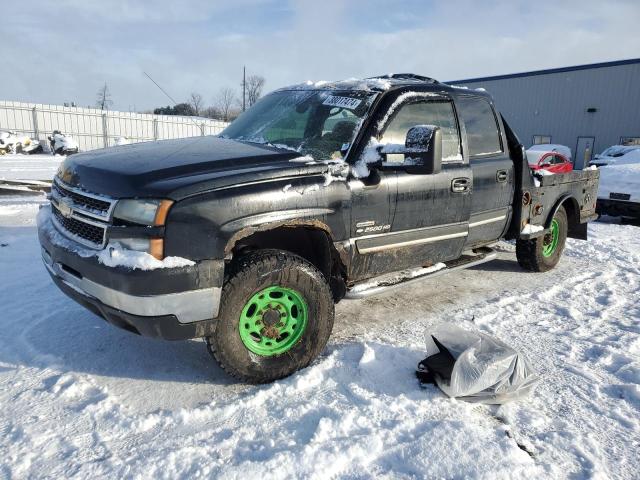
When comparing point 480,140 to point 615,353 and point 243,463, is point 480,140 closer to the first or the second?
point 615,353

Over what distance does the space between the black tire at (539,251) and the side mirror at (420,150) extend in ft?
8.86

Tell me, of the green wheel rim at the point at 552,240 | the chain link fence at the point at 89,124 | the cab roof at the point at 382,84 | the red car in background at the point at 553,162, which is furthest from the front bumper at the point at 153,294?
the chain link fence at the point at 89,124

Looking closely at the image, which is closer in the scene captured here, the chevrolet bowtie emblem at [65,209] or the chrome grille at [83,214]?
the chrome grille at [83,214]

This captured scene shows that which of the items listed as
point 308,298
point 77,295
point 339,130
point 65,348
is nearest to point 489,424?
point 308,298

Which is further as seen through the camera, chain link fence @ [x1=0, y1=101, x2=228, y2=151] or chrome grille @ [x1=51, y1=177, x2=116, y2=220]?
chain link fence @ [x1=0, y1=101, x2=228, y2=151]

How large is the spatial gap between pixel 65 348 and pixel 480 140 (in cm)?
384

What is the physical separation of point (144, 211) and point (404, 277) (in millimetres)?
2098

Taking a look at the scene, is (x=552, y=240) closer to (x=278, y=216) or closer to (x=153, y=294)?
(x=278, y=216)

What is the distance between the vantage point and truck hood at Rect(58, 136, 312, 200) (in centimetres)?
257

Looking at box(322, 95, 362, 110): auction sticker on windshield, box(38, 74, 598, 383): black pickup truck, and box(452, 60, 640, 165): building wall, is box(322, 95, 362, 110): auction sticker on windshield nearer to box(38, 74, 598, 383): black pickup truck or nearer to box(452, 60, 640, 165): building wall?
box(38, 74, 598, 383): black pickup truck

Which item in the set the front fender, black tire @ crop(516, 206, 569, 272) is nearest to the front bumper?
the front fender

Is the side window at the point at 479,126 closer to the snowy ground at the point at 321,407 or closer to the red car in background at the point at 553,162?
the snowy ground at the point at 321,407

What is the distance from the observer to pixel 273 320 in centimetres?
292

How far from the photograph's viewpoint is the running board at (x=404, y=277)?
343 centimetres
